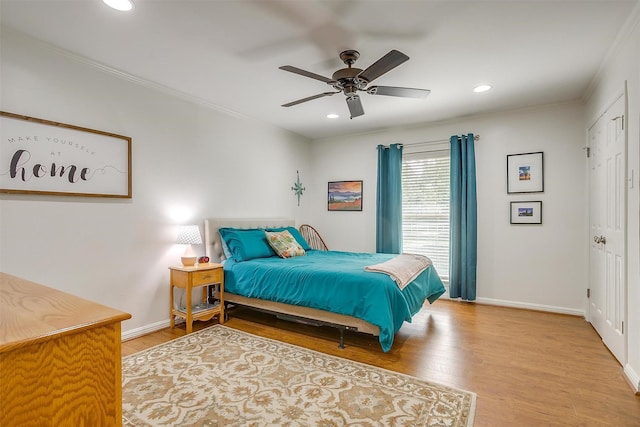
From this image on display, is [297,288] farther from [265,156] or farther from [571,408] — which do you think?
[265,156]

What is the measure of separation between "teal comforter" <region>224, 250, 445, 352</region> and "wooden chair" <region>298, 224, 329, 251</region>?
1717mm

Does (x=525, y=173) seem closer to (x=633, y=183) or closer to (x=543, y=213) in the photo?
(x=543, y=213)

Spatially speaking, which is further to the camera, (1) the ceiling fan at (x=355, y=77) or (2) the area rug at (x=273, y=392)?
(1) the ceiling fan at (x=355, y=77)

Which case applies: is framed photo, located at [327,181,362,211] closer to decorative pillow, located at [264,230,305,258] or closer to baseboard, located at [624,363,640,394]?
decorative pillow, located at [264,230,305,258]

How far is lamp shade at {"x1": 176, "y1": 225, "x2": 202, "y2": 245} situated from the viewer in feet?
11.2

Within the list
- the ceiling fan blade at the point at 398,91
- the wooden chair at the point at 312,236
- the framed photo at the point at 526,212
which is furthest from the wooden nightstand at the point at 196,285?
the framed photo at the point at 526,212

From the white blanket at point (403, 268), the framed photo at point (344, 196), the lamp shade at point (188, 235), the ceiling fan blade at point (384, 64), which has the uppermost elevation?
the ceiling fan blade at point (384, 64)

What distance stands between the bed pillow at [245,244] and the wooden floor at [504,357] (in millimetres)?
734

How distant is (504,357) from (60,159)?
13.4ft

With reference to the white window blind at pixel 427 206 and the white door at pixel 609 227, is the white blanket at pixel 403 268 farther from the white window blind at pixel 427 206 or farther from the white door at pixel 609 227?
the white door at pixel 609 227

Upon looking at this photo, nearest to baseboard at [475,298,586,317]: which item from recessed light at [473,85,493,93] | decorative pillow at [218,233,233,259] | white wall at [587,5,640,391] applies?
white wall at [587,5,640,391]

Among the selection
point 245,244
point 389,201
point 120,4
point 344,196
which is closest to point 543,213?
point 389,201

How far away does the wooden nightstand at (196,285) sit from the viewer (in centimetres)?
326

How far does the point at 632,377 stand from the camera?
7.30ft
